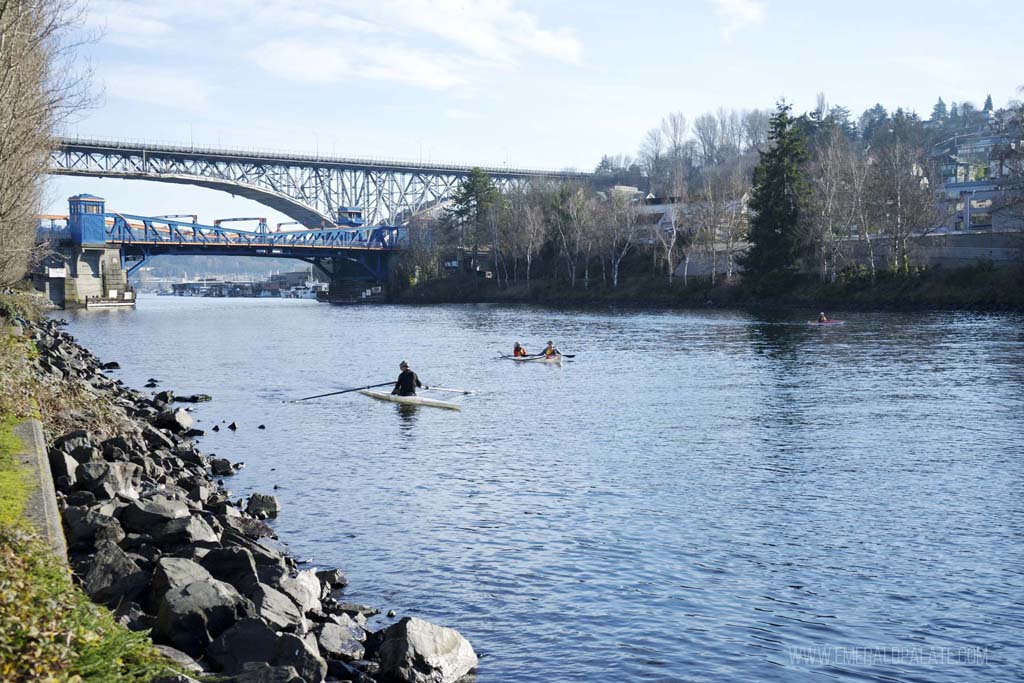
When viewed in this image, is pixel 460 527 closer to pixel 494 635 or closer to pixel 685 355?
pixel 494 635

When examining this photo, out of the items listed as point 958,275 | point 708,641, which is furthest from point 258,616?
point 958,275

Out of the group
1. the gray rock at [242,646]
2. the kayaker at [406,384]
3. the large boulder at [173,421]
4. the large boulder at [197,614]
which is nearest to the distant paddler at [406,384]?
the kayaker at [406,384]

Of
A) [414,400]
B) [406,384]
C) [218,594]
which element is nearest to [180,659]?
[218,594]

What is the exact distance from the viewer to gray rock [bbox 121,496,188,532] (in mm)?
14133

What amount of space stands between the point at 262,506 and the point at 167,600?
8.62 m

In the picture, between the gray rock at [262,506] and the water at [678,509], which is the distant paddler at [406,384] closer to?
the water at [678,509]

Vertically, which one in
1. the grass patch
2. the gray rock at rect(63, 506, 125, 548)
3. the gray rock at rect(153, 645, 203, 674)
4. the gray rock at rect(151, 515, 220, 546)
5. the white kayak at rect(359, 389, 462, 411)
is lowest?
the white kayak at rect(359, 389, 462, 411)

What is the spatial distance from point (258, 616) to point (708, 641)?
→ 19.1 feet

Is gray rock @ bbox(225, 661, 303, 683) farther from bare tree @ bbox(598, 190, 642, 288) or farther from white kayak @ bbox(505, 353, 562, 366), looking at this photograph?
bare tree @ bbox(598, 190, 642, 288)

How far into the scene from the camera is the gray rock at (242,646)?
10.1 meters

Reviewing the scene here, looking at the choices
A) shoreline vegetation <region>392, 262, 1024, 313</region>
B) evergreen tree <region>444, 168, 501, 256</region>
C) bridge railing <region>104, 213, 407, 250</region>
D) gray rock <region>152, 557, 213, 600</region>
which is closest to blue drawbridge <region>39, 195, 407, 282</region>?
bridge railing <region>104, 213, 407, 250</region>

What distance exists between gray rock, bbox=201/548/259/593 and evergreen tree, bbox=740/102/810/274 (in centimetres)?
8819

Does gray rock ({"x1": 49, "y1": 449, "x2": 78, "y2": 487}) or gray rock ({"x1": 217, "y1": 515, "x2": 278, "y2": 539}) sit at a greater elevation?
gray rock ({"x1": 49, "y1": 449, "x2": 78, "y2": 487})

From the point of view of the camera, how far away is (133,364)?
51.7m
